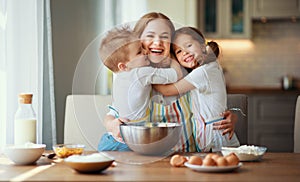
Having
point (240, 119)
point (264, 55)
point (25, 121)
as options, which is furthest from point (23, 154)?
point (264, 55)

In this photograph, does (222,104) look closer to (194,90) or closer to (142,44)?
(194,90)

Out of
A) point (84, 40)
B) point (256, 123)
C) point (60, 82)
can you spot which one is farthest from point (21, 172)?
point (256, 123)

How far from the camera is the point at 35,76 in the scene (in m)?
2.65

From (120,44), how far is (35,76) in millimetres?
970

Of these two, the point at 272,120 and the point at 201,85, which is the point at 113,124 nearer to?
the point at 201,85

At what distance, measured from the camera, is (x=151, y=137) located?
173cm

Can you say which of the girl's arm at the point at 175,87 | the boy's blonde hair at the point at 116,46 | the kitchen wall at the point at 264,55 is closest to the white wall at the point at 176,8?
the kitchen wall at the point at 264,55

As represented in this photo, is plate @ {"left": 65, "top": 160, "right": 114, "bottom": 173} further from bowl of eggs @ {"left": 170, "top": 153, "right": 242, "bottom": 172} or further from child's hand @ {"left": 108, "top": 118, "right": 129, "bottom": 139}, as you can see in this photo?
child's hand @ {"left": 108, "top": 118, "right": 129, "bottom": 139}

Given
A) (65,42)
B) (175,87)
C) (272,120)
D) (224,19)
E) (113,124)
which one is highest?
(224,19)

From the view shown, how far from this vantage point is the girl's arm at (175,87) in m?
1.90

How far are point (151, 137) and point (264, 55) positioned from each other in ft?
13.7

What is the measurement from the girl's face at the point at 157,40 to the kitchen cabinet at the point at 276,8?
3687mm

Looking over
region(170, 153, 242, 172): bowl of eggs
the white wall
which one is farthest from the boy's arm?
the white wall

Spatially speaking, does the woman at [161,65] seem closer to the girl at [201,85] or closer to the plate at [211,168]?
the girl at [201,85]
